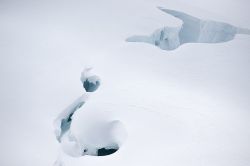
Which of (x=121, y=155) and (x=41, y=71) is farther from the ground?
(x=41, y=71)

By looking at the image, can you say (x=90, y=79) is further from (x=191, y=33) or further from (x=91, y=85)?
(x=191, y=33)

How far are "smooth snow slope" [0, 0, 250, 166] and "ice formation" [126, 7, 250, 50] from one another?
0.20m

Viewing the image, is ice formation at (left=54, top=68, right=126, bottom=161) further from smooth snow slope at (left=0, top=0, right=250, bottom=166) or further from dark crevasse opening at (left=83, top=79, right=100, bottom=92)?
dark crevasse opening at (left=83, top=79, right=100, bottom=92)

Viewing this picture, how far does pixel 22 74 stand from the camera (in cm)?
426

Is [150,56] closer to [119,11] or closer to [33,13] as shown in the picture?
[119,11]

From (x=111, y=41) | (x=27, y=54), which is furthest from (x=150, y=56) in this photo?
(x=27, y=54)

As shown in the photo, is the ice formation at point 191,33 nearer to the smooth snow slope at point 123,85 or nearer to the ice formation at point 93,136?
the smooth snow slope at point 123,85

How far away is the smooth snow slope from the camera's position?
3344mm

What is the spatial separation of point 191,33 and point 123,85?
2.69 m

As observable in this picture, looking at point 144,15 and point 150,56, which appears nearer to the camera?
point 150,56

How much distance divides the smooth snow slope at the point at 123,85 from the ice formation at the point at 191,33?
20cm

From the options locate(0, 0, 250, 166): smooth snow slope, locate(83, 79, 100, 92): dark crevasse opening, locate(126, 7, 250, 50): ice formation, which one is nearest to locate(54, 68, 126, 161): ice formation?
locate(0, 0, 250, 166): smooth snow slope

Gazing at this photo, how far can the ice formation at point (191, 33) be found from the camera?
5805mm

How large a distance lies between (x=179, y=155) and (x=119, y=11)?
11.8 ft
